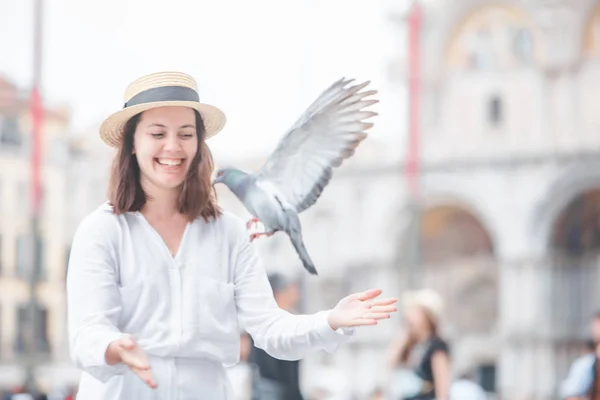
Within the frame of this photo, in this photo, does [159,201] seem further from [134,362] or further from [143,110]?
[134,362]

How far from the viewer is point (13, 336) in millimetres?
28688

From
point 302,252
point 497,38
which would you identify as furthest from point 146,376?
point 497,38

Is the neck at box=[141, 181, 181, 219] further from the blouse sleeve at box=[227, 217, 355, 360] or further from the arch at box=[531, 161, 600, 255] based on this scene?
the arch at box=[531, 161, 600, 255]

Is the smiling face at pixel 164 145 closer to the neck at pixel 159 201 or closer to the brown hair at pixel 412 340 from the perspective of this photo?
the neck at pixel 159 201

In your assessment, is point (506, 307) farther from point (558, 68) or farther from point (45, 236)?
point (45, 236)

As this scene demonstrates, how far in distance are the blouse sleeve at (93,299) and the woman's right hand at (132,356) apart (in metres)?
0.03

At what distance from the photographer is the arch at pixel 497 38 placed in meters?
30.7

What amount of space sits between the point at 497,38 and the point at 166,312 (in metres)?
28.5

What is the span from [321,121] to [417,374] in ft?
14.7

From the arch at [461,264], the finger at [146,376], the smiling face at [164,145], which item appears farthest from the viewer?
the arch at [461,264]

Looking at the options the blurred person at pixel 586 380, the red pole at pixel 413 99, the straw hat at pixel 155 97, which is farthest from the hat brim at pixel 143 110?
the red pole at pixel 413 99

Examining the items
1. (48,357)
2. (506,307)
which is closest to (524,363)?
(506,307)

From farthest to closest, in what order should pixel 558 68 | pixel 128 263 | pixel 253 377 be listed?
1. pixel 558 68
2. pixel 253 377
3. pixel 128 263

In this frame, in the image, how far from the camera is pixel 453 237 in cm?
3259
